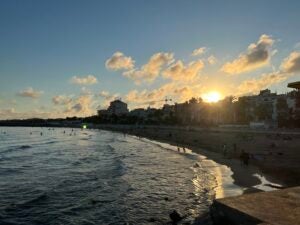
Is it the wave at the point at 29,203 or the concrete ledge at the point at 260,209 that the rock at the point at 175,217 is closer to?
the concrete ledge at the point at 260,209

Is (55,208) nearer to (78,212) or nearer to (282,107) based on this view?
(78,212)

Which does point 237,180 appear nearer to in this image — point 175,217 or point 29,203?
point 175,217

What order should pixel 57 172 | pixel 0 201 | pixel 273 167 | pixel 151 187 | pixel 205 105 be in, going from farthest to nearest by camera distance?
pixel 205 105
pixel 57 172
pixel 273 167
pixel 151 187
pixel 0 201

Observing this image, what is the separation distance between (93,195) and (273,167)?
1806cm

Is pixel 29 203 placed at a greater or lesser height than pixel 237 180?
lesser

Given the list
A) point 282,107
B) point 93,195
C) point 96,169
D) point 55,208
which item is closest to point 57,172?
point 96,169

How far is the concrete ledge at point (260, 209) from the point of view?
9523 mm

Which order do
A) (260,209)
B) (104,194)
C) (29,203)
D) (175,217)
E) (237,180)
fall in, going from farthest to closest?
(237,180), (104,194), (29,203), (175,217), (260,209)

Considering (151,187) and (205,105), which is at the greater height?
(205,105)

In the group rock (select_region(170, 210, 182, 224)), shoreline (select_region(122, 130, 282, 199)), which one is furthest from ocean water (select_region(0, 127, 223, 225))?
shoreline (select_region(122, 130, 282, 199))

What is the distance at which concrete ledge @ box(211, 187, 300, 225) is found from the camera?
9.52 metres

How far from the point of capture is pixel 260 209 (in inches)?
411

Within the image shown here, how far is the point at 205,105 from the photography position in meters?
177

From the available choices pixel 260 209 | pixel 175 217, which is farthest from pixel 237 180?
pixel 260 209
